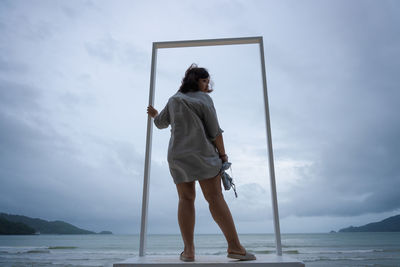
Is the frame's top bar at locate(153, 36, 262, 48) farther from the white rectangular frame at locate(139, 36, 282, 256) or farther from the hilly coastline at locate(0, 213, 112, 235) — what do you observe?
the hilly coastline at locate(0, 213, 112, 235)

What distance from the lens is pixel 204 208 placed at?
157 centimetres

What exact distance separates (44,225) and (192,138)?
31098mm

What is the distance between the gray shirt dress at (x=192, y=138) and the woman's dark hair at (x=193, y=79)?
2.7 inches

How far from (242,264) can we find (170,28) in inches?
88.9

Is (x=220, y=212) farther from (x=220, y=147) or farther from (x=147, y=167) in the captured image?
(x=147, y=167)

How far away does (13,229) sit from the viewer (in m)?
25.2

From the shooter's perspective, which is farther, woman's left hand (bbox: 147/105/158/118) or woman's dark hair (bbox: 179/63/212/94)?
woman's left hand (bbox: 147/105/158/118)

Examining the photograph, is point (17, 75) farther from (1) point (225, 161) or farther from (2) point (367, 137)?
(2) point (367, 137)

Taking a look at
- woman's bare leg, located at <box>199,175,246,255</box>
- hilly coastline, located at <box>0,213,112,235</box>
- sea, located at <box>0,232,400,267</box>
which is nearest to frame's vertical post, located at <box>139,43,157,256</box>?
woman's bare leg, located at <box>199,175,246,255</box>

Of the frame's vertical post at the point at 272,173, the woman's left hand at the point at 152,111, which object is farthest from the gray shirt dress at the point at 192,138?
the frame's vertical post at the point at 272,173

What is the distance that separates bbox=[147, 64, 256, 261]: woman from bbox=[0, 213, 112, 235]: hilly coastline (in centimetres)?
2965

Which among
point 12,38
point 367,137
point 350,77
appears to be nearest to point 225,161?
point 12,38

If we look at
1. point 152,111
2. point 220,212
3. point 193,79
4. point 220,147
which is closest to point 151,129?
point 152,111

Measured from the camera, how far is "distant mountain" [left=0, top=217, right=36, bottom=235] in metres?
24.4
